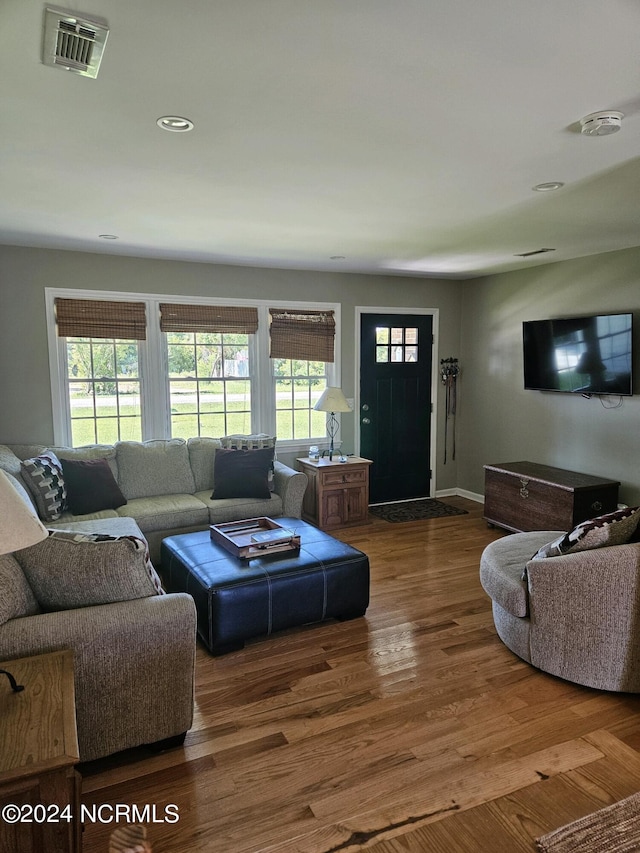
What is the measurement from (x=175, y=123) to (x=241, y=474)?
3016mm

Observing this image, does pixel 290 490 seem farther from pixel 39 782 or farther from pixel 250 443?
pixel 39 782

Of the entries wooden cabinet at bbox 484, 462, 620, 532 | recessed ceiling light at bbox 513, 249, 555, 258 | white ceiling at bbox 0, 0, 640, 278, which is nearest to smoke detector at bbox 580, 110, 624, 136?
white ceiling at bbox 0, 0, 640, 278

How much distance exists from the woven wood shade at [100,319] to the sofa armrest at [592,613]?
3.79m

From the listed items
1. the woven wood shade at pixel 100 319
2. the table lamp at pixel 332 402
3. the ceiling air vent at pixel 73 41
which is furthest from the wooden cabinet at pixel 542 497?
the ceiling air vent at pixel 73 41

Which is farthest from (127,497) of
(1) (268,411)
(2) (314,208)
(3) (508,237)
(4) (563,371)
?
(4) (563,371)

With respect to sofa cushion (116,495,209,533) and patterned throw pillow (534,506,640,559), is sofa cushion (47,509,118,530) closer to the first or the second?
sofa cushion (116,495,209,533)

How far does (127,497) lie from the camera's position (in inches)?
181

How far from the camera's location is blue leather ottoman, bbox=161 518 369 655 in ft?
9.99

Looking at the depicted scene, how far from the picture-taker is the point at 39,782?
4.59 ft

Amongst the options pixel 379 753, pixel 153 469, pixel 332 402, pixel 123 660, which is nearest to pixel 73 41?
pixel 123 660

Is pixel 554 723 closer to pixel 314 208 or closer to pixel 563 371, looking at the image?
pixel 314 208

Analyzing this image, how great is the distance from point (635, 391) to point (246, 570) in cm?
344

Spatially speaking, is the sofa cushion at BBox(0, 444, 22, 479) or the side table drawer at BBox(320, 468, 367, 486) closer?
the sofa cushion at BBox(0, 444, 22, 479)

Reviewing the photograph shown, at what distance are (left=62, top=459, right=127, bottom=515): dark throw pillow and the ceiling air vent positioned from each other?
10.1 ft
